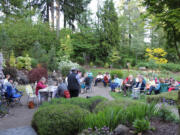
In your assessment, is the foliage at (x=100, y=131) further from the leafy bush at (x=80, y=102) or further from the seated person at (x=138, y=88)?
the seated person at (x=138, y=88)

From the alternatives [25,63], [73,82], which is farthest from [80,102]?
[25,63]

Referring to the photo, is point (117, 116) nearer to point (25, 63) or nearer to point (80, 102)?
point (80, 102)

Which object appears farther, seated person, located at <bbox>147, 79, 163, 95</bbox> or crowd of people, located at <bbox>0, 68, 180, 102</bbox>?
seated person, located at <bbox>147, 79, 163, 95</bbox>

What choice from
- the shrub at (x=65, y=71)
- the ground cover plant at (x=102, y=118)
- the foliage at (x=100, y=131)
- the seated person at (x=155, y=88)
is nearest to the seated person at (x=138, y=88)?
the seated person at (x=155, y=88)

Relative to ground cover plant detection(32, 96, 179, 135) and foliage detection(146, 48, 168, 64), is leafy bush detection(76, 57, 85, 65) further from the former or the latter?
ground cover plant detection(32, 96, 179, 135)

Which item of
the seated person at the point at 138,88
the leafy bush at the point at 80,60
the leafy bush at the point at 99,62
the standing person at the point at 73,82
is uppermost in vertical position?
the leafy bush at the point at 80,60

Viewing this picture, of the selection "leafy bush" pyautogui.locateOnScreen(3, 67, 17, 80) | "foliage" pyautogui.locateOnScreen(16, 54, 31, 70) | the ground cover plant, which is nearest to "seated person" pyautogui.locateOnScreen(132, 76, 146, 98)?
the ground cover plant

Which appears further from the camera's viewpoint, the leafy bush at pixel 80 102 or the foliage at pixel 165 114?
the leafy bush at pixel 80 102

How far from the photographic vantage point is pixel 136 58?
27.5 meters

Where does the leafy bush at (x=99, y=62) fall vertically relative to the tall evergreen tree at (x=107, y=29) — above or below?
below

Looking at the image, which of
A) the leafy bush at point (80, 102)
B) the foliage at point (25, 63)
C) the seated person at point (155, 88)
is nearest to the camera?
the leafy bush at point (80, 102)

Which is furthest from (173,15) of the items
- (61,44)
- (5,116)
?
(61,44)

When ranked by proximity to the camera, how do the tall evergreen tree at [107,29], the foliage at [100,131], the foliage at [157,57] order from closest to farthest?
the foliage at [100,131] → the foliage at [157,57] → the tall evergreen tree at [107,29]

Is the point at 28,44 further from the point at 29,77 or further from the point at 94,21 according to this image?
the point at 94,21
